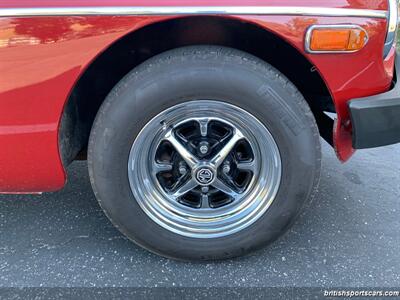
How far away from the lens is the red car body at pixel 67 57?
1648mm

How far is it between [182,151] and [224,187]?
0.92 feet

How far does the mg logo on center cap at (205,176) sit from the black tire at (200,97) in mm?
300

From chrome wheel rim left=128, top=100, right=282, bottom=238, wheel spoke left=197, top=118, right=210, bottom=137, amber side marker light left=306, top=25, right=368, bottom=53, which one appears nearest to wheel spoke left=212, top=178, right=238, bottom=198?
chrome wheel rim left=128, top=100, right=282, bottom=238

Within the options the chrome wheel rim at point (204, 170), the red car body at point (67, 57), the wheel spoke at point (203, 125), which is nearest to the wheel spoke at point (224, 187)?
the chrome wheel rim at point (204, 170)

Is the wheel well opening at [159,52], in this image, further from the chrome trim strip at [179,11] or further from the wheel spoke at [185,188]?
the wheel spoke at [185,188]

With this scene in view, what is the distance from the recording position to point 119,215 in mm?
1937

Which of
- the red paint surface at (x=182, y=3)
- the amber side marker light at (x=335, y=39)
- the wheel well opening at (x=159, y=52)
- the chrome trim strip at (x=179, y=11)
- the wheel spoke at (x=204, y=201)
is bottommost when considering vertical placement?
the wheel spoke at (x=204, y=201)

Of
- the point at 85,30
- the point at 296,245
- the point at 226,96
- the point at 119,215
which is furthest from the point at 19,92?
the point at 296,245

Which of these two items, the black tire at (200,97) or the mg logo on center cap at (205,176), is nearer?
the black tire at (200,97)

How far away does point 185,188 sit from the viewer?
204cm

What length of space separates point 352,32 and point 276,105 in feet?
1.39

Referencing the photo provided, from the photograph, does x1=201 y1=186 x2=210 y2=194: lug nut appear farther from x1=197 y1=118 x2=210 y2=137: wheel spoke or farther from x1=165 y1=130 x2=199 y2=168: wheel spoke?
x1=197 y1=118 x2=210 y2=137: wheel spoke
